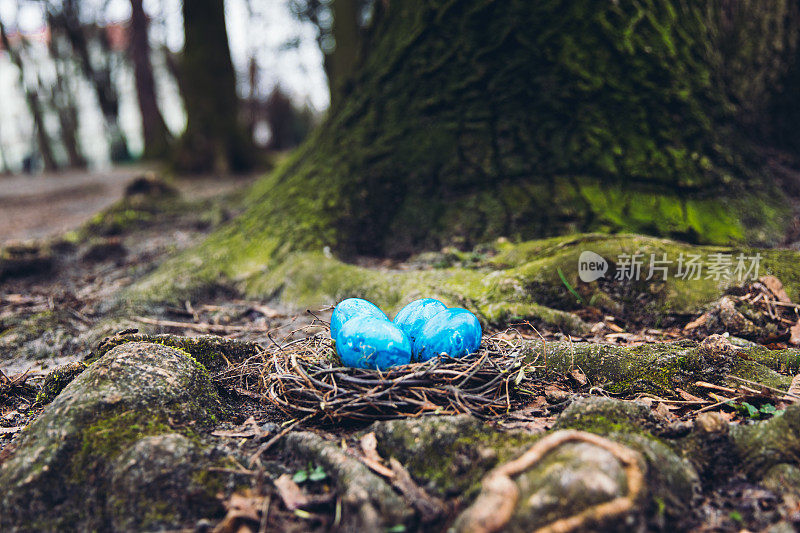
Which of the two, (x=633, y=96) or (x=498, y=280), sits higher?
(x=633, y=96)

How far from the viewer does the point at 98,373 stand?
1.99 metres

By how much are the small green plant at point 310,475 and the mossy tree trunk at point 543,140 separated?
2.88 m

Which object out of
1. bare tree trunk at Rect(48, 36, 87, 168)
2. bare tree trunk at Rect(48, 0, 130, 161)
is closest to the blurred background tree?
bare tree trunk at Rect(48, 0, 130, 161)

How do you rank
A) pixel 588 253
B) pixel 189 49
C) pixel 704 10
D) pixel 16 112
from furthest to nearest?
pixel 16 112
pixel 189 49
pixel 704 10
pixel 588 253

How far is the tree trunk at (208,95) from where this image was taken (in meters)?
8.73

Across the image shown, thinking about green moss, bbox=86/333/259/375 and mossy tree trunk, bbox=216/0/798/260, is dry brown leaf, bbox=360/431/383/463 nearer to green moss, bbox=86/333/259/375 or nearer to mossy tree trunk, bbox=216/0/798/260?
green moss, bbox=86/333/259/375

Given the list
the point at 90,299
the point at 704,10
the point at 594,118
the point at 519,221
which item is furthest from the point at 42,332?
the point at 704,10

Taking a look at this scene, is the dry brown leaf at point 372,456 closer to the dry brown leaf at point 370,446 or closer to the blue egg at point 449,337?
the dry brown leaf at point 370,446

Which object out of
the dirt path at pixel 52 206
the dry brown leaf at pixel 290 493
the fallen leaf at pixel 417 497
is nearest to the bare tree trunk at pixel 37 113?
the dirt path at pixel 52 206

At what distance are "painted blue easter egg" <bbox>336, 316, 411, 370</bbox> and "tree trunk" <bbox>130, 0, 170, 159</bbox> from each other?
48.5 feet

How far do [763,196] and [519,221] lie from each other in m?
2.36

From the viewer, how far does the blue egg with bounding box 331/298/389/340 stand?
2.34m

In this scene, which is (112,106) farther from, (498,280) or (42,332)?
(498,280)

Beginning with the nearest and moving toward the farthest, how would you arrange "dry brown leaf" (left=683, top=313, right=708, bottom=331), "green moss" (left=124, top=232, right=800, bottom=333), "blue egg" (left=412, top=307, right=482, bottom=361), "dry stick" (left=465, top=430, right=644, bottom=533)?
"dry stick" (left=465, top=430, right=644, bottom=533), "blue egg" (left=412, top=307, right=482, bottom=361), "dry brown leaf" (left=683, top=313, right=708, bottom=331), "green moss" (left=124, top=232, right=800, bottom=333)
